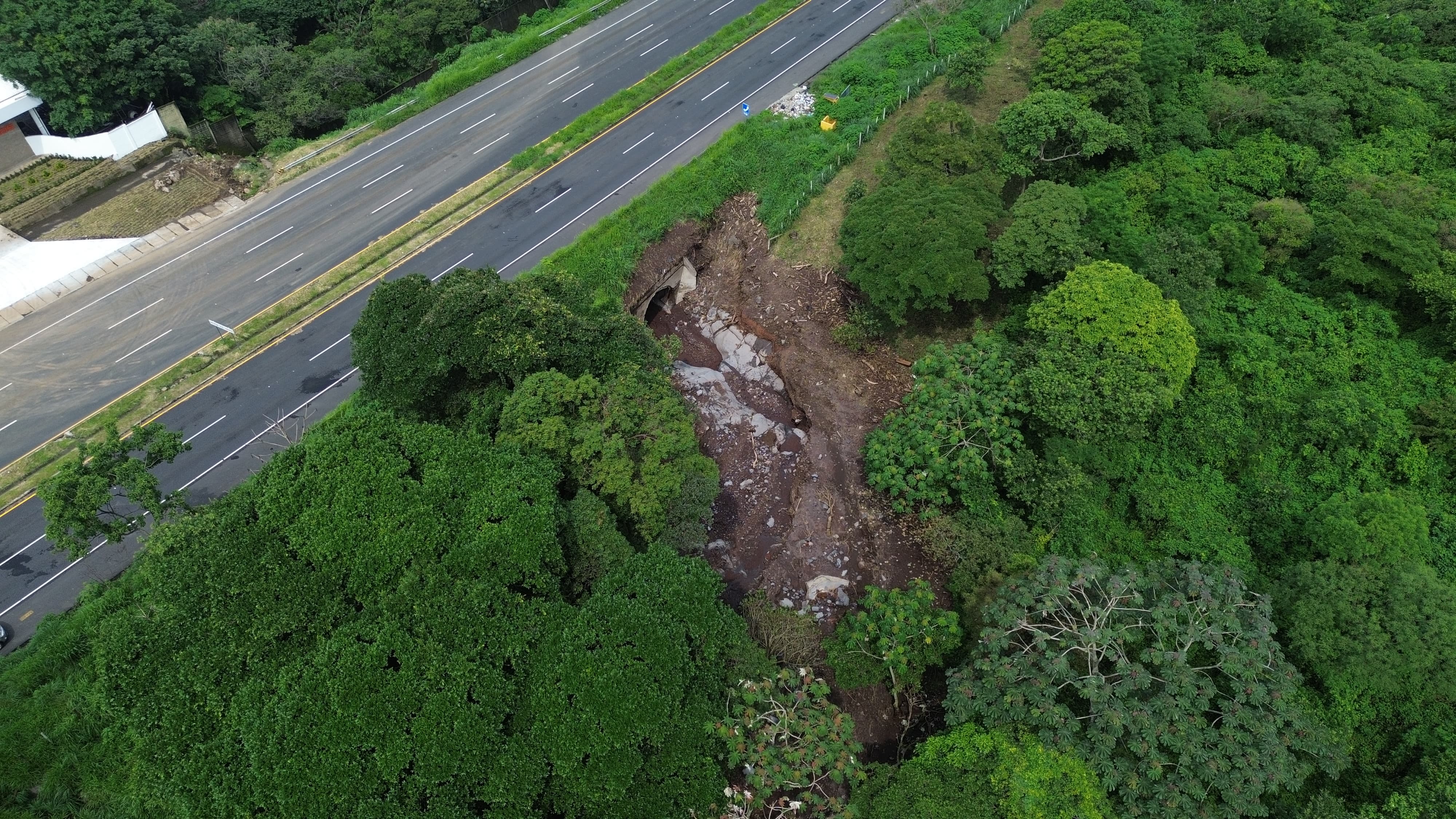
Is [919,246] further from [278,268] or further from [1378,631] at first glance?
[278,268]

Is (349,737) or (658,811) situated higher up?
(349,737)

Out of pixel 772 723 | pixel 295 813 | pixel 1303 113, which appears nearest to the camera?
pixel 295 813

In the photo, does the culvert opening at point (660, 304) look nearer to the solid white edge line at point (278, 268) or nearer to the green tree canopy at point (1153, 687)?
the solid white edge line at point (278, 268)

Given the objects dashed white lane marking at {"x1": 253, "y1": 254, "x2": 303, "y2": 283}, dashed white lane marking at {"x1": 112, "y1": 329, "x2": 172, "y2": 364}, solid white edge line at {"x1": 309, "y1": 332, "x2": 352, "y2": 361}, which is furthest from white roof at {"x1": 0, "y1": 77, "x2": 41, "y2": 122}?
solid white edge line at {"x1": 309, "y1": 332, "x2": 352, "y2": 361}

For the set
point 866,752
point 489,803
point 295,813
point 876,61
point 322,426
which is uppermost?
point 876,61

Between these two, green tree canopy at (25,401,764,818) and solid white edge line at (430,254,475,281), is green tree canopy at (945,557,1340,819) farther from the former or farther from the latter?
solid white edge line at (430,254,475,281)

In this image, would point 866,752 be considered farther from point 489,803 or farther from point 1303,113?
point 1303,113

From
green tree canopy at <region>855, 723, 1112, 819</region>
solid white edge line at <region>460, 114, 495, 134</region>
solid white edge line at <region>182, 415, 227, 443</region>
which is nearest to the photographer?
green tree canopy at <region>855, 723, 1112, 819</region>

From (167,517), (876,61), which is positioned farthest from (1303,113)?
(167,517)
